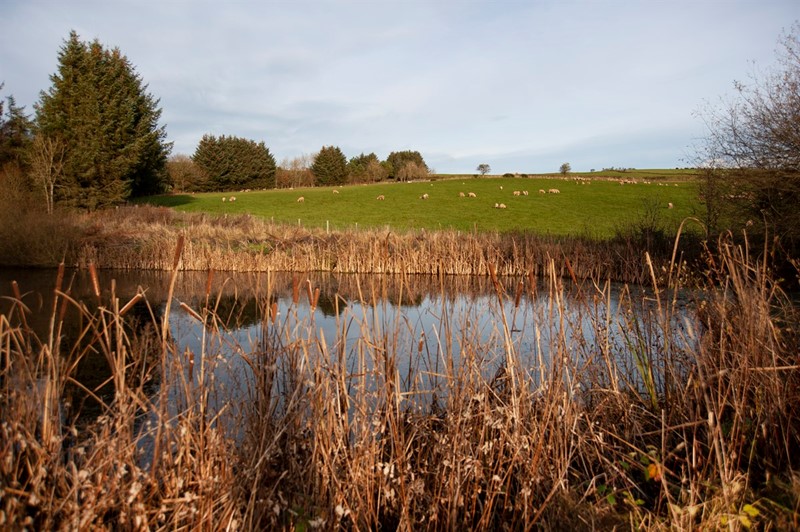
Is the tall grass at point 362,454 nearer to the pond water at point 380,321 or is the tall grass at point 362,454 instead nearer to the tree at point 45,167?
the pond water at point 380,321

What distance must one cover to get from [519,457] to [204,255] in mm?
17881

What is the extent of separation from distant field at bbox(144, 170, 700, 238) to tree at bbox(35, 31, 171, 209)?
580 cm

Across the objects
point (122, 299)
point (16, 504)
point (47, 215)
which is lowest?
point (122, 299)

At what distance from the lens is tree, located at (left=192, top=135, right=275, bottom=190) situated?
191 ft

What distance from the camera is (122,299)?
43.9 ft

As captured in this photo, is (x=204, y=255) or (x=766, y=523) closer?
(x=766, y=523)

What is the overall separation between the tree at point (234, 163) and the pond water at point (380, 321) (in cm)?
4232

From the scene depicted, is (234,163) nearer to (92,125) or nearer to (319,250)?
(92,125)

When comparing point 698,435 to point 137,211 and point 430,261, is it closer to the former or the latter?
point 430,261

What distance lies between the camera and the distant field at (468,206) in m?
32.0

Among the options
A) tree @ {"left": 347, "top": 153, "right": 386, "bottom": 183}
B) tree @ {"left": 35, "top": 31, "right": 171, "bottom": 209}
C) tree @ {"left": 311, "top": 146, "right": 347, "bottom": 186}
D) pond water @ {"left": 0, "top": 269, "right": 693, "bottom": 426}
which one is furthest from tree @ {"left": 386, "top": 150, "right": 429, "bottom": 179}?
pond water @ {"left": 0, "top": 269, "right": 693, "bottom": 426}

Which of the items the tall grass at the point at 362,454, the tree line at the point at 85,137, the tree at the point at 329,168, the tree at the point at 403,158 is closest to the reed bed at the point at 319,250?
the tree line at the point at 85,137

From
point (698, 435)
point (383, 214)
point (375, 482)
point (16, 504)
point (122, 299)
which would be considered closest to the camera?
point (16, 504)

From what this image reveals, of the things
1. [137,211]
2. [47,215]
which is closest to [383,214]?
[137,211]
